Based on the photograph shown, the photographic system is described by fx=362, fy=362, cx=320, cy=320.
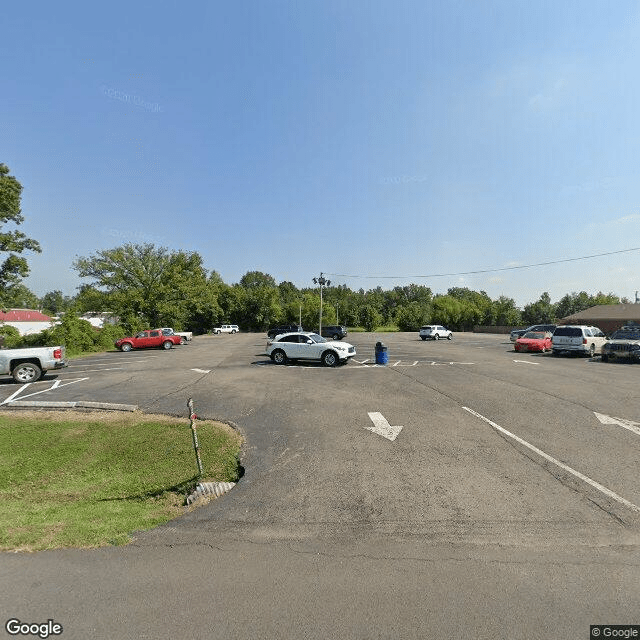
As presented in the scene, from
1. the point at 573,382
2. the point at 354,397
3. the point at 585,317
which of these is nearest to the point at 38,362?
the point at 354,397

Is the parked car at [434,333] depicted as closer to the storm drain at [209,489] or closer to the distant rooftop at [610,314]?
the distant rooftop at [610,314]

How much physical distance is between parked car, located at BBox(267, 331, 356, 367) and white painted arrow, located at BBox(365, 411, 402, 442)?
9.19 meters

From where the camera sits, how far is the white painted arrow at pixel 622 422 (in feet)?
26.4

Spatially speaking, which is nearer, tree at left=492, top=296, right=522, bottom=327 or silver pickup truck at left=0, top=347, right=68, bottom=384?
silver pickup truck at left=0, top=347, right=68, bottom=384

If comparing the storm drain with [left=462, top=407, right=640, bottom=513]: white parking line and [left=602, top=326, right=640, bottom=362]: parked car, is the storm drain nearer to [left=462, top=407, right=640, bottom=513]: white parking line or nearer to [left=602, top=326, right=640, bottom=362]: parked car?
[left=462, top=407, right=640, bottom=513]: white parking line

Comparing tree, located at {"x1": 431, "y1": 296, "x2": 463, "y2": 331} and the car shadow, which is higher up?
tree, located at {"x1": 431, "y1": 296, "x2": 463, "y2": 331}

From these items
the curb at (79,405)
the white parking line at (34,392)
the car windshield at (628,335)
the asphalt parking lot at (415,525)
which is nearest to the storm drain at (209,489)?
the asphalt parking lot at (415,525)

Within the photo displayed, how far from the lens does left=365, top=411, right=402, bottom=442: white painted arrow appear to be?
26.0ft

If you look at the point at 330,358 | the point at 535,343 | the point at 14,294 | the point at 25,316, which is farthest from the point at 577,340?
the point at 25,316

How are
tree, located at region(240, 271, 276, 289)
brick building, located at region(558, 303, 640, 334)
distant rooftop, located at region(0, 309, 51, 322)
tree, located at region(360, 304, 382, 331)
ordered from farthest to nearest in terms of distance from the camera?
tree, located at region(240, 271, 276, 289) → tree, located at region(360, 304, 382, 331) → distant rooftop, located at region(0, 309, 51, 322) → brick building, located at region(558, 303, 640, 334)

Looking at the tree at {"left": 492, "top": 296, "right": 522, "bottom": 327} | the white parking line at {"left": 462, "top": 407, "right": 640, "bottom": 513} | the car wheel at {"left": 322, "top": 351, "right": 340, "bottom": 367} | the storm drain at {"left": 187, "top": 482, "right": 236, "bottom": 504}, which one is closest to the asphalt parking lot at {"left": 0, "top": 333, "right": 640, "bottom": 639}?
the white parking line at {"left": 462, "top": 407, "right": 640, "bottom": 513}

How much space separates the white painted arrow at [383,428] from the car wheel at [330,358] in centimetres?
911

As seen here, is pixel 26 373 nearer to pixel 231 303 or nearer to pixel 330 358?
pixel 330 358

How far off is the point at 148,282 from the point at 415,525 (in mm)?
54644
